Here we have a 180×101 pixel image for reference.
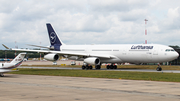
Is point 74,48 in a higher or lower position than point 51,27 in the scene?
lower

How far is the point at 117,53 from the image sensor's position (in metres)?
47.9

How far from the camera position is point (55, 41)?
59.5 meters

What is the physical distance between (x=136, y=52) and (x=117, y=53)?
416 cm

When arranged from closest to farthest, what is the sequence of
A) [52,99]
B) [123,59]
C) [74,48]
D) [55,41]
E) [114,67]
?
[52,99] < [123,59] < [114,67] < [74,48] < [55,41]

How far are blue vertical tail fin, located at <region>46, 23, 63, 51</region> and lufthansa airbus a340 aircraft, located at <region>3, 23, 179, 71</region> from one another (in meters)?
1.09

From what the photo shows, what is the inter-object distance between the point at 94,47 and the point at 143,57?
39.3 ft

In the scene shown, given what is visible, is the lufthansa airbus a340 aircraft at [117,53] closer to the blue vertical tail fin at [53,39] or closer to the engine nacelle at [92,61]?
the engine nacelle at [92,61]

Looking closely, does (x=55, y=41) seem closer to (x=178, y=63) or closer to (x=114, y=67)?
(x=114, y=67)

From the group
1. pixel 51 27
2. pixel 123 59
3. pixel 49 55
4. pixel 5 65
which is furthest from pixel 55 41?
pixel 5 65

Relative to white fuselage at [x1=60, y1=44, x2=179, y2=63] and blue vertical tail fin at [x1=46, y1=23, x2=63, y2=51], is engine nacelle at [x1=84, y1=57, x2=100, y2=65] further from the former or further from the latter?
blue vertical tail fin at [x1=46, y1=23, x2=63, y2=51]

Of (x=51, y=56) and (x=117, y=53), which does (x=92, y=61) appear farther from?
(x=51, y=56)

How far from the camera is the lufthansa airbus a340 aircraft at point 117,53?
141ft

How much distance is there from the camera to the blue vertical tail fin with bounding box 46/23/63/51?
59219 mm

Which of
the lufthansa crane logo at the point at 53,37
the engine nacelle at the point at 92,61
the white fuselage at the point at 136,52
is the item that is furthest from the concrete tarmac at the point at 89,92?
the lufthansa crane logo at the point at 53,37
